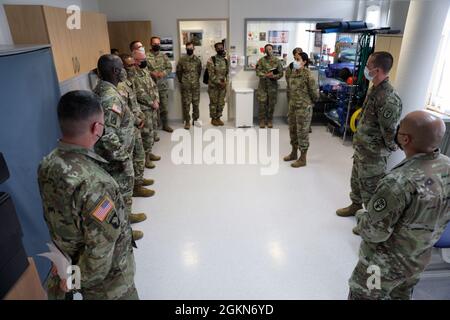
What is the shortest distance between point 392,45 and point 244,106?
2749 mm

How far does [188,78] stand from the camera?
598 cm

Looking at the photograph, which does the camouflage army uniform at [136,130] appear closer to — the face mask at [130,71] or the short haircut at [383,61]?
the face mask at [130,71]

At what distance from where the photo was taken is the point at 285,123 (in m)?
6.46

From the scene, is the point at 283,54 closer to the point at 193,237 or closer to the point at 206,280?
the point at 193,237

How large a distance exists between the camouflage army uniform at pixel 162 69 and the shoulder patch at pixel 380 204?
15.6ft

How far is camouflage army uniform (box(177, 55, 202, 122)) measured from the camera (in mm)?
5891

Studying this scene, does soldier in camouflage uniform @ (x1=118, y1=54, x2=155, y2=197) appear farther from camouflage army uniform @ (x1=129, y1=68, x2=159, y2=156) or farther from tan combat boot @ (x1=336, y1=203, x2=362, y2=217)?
tan combat boot @ (x1=336, y1=203, x2=362, y2=217)

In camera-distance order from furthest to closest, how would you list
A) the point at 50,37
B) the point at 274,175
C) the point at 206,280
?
the point at 274,175 < the point at 50,37 < the point at 206,280

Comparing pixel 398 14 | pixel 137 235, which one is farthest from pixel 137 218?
pixel 398 14

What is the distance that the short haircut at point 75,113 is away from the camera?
1307 mm

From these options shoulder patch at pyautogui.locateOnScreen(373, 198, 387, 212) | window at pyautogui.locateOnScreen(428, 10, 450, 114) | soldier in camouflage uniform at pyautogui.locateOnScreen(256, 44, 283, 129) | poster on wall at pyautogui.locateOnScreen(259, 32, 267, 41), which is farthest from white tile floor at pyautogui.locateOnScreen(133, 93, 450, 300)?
poster on wall at pyautogui.locateOnScreen(259, 32, 267, 41)

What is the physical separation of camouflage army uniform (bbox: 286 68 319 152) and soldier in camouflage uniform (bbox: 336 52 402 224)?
1231 mm

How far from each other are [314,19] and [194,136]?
3.38 m
